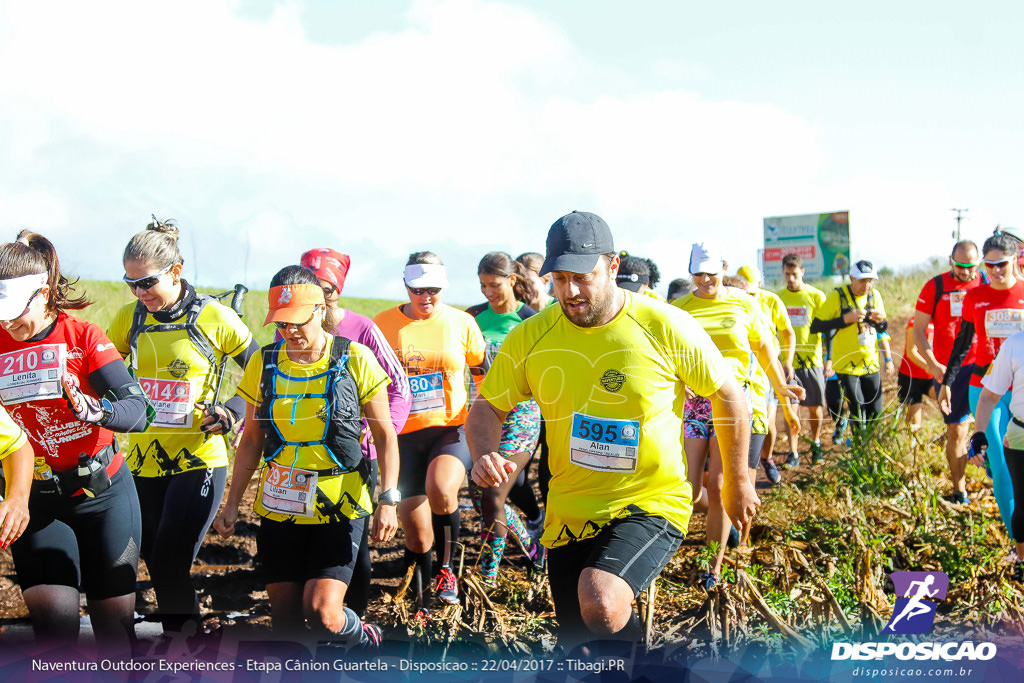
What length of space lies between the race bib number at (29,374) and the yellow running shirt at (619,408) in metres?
1.98

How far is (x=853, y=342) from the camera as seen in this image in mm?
9625

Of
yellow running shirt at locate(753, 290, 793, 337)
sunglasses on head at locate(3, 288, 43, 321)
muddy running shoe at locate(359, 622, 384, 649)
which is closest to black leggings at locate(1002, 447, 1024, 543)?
muddy running shoe at locate(359, 622, 384, 649)

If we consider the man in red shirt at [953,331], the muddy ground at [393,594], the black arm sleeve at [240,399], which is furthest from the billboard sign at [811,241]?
the black arm sleeve at [240,399]

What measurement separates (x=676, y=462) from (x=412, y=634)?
1.91m

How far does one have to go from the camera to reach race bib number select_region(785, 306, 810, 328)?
10.4m

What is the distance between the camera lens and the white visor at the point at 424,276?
18.6ft

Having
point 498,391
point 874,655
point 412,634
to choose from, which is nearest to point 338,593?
point 412,634

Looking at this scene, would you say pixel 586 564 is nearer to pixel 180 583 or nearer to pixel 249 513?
pixel 180 583

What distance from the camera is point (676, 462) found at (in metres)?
3.67

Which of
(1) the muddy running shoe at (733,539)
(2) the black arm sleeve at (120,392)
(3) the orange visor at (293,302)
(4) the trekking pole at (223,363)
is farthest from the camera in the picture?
(1) the muddy running shoe at (733,539)

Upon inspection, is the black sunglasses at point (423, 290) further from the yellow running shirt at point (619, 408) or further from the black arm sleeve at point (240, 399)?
the yellow running shirt at point (619, 408)

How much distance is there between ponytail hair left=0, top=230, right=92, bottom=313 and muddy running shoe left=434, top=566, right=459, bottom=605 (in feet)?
8.24

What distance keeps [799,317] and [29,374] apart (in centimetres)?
844

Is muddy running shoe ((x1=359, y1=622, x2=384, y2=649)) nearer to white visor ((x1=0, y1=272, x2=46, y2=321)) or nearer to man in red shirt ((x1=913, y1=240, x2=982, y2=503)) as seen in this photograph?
white visor ((x1=0, y1=272, x2=46, y2=321))
